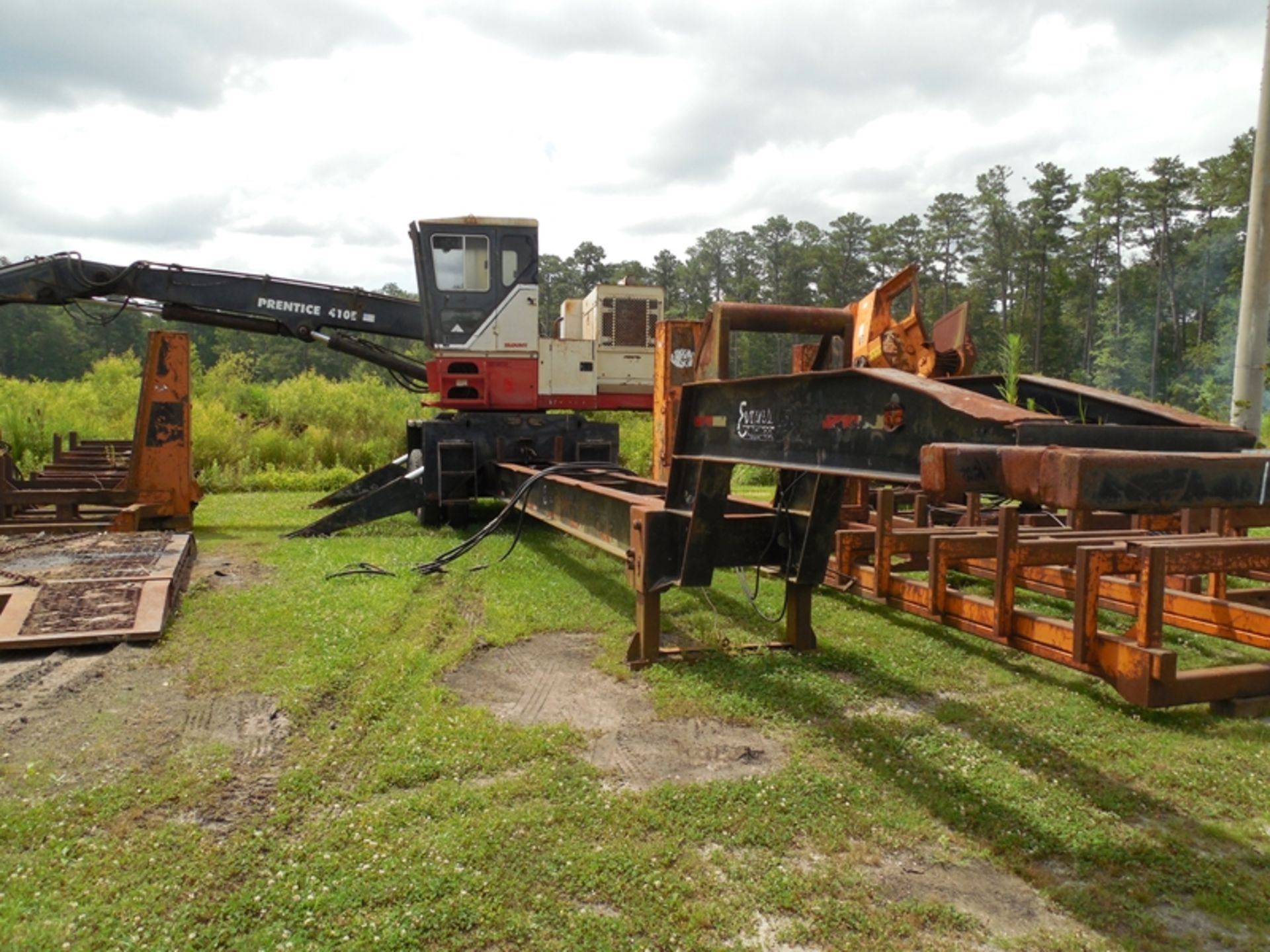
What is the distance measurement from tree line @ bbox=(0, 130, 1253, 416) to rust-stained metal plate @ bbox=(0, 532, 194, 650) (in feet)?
68.1

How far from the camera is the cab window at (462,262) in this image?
995 centimetres

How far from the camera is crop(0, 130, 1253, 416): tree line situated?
38781 mm

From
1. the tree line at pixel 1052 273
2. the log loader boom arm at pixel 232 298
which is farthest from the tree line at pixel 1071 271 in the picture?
the log loader boom arm at pixel 232 298

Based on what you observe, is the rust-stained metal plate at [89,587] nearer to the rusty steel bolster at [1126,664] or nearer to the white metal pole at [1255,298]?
the rusty steel bolster at [1126,664]

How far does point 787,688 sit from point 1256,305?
8.39 metres

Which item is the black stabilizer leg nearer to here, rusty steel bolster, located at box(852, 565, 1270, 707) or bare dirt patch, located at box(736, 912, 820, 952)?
rusty steel bolster, located at box(852, 565, 1270, 707)

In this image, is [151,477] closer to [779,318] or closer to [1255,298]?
[779,318]

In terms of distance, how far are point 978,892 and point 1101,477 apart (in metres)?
1.39

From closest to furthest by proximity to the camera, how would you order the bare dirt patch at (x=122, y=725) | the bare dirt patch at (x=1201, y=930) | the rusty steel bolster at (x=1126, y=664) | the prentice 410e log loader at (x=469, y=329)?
the bare dirt patch at (x=1201, y=930) → the bare dirt patch at (x=122, y=725) → the rusty steel bolster at (x=1126, y=664) → the prentice 410e log loader at (x=469, y=329)

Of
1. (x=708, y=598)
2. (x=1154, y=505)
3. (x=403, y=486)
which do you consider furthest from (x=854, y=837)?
(x=403, y=486)

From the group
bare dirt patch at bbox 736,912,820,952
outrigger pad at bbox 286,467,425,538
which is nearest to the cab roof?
outrigger pad at bbox 286,467,425,538

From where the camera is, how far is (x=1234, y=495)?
2295mm

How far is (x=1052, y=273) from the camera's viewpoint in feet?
150

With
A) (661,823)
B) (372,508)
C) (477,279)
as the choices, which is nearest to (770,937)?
(661,823)
